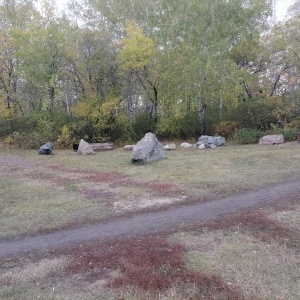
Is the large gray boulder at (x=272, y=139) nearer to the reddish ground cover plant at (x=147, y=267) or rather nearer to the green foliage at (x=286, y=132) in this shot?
the green foliage at (x=286, y=132)

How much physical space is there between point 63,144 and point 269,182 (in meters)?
15.5

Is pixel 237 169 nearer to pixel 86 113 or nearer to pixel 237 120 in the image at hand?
pixel 237 120

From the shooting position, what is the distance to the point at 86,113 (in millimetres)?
22453

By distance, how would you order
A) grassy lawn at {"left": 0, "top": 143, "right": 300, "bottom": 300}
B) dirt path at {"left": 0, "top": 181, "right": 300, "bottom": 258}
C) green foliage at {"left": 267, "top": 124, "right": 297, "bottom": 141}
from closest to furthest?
grassy lawn at {"left": 0, "top": 143, "right": 300, "bottom": 300}
dirt path at {"left": 0, "top": 181, "right": 300, "bottom": 258}
green foliage at {"left": 267, "top": 124, "right": 297, "bottom": 141}

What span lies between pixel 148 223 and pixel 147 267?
2006mm

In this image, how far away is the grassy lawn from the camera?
14.7 ft

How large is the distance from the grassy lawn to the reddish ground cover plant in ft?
0.05

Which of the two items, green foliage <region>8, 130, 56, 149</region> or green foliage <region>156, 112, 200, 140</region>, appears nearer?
green foliage <region>8, 130, 56, 149</region>

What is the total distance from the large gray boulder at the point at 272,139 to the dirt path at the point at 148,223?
955 cm

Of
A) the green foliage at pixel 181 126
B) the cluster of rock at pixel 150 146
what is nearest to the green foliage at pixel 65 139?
the cluster of rock at pixel 150 146

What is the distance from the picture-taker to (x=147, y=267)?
5.03 metres

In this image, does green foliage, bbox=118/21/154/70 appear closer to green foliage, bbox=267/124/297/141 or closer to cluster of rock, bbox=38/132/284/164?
cluster of rock, bbox=38/132/284/164

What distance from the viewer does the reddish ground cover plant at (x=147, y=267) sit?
4504 millimetres

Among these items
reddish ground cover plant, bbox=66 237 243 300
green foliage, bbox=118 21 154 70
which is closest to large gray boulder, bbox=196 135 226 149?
green foliage, bbox=118 21 154 70
